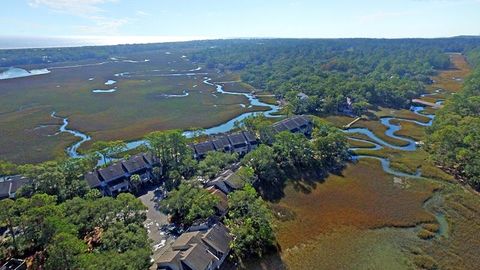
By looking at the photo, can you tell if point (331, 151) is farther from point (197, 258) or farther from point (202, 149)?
point (197, 258)

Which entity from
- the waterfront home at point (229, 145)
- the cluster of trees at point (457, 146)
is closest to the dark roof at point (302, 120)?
the waterfront home at point (229, 145)

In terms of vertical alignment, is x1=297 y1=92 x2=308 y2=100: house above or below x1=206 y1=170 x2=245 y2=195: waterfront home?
above

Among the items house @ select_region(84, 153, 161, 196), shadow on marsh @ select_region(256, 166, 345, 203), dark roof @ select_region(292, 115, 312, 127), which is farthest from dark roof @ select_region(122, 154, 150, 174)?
dark roof @ select_region(292, 115, 312, 127)

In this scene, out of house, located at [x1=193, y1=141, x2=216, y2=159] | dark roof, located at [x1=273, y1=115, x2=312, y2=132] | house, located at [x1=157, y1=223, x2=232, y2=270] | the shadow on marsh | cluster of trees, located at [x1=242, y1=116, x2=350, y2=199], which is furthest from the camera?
dark roof, located at [x1=273, y1=115, x2=312, y2=132]

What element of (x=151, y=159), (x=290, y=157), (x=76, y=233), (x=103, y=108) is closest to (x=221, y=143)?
(x=290, y=157)

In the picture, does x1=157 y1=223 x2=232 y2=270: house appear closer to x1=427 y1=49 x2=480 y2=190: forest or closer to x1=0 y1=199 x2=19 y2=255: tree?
x1=0 y1=199 x2=19 y2=255: tree

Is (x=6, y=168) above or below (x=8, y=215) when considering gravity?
below
